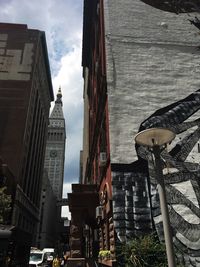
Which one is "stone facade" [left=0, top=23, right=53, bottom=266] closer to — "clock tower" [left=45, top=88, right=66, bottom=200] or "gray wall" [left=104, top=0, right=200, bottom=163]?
"gray wall" [left=104, top=0, right=200, bottom=163]

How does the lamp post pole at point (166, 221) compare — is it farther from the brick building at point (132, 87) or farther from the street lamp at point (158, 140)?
the brick building at point (132, 87)

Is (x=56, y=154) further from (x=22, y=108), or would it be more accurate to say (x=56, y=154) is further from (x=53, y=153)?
(x=22, y=108)

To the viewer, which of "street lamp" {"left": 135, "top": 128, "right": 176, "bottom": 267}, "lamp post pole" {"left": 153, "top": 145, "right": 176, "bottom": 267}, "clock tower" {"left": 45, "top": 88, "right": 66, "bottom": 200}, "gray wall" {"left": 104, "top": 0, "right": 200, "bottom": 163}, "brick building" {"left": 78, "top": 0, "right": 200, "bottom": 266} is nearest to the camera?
"lamp post pole" {"left": 153, "top": 145, "right": 176, "bottom": 267}

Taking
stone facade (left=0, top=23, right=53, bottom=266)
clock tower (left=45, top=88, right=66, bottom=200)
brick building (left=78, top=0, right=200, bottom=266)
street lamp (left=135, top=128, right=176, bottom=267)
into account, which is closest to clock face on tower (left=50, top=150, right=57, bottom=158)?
clock tower (left=45, top=88, right=66, bottom=200)

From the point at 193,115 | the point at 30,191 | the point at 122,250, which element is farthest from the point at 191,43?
the point at 30,191

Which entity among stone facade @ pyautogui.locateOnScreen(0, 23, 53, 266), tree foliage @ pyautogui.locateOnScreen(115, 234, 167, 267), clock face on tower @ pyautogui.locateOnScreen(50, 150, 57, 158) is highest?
clock face on tower @ pyautogui.locateOnScreen(50, 150, 57, 158)

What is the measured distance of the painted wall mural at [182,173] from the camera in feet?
46.9

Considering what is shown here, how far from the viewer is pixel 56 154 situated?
568 feet

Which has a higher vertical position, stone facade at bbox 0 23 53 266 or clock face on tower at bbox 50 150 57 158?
clock face on tower at bbox 50 150 57 158

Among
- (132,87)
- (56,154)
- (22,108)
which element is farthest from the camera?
(56,154)

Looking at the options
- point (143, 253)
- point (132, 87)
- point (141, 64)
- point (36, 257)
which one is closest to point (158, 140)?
point (143, 253)

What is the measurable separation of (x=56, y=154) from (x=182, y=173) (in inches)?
6335

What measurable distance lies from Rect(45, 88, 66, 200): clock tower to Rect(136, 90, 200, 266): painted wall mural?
15160 centimetres

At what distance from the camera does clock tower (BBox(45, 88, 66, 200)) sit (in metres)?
165
